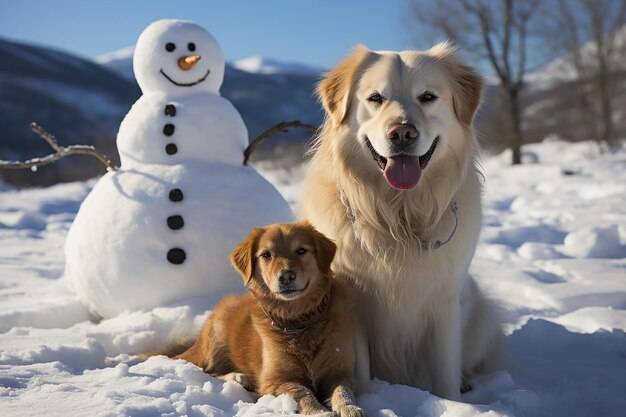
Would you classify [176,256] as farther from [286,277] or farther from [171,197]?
[286,277]

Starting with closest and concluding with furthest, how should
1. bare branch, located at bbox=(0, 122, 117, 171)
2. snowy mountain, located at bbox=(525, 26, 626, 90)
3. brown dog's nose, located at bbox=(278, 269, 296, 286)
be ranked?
1. brown dog's nose, located at bbox=(278, 269, 296, 286)
2. bare branch, located at bbox=(0, 122, 117, 171)
3. snowy mountain, located at bbox=(525, 26, 626, 90)

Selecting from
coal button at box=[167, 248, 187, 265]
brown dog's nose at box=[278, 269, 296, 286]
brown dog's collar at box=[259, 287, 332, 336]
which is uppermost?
brown dog's nose at box=[278, 269, 296, 286]

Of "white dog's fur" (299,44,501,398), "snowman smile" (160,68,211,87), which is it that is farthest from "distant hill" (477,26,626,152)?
"white dog's fur" (299,44,501,398)

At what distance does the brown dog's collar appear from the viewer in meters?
2.47

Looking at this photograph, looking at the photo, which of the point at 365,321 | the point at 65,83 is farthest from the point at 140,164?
the point at 65,83

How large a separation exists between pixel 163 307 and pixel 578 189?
833 cm

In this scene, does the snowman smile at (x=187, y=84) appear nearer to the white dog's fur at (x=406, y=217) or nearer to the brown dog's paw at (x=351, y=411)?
the white dog's fur at (x=406, y=217)

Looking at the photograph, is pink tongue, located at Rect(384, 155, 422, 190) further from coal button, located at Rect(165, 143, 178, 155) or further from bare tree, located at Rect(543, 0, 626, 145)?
bare tree, located at Rect(543, 0, 626, 145)

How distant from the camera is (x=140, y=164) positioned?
387cm

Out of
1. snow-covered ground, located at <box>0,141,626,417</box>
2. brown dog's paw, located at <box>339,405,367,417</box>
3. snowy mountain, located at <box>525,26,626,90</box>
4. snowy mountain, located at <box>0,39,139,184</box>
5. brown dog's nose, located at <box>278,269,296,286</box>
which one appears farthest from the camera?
snowy mountain, located at <box>0,39,139,184</box>

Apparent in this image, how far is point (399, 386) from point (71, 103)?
53.0 m

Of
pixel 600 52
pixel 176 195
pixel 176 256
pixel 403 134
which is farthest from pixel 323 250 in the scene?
pixel 600 52

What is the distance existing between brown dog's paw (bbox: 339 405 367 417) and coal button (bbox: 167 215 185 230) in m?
1.86

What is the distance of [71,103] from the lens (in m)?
49.4
